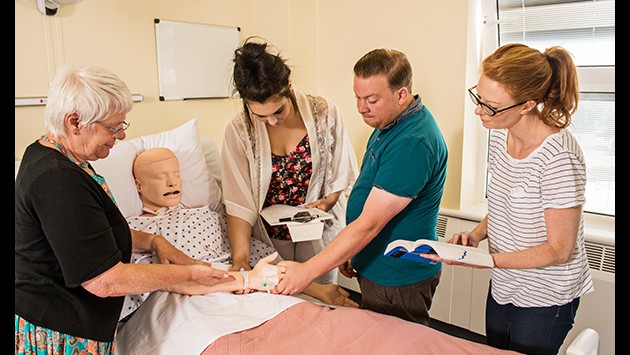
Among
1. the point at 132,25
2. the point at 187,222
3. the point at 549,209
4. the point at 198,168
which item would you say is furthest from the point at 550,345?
the point at 132,25

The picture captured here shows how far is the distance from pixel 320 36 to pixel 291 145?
147 centimetres

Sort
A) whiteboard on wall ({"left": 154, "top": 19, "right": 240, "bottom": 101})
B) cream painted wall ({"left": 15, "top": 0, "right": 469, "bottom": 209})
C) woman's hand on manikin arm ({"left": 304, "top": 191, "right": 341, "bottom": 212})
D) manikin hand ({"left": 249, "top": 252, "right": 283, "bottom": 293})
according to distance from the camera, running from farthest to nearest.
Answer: whiteboard on wall ({"left": 154, "top": 19, "right": 240, "bottom": 101}) → cream painted wall ({"left": 15, "top": 0, "right": 469, "bottom": 209}) → woman's hand on manikin arm ({"left": 304, "top": 191, "right": 341, "bottom": 212}) → manikin hand ({"left": 249, "top": 252, "right": 283, "bottom": 293})

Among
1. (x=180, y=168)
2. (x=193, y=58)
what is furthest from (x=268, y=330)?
(x=193, y=58)

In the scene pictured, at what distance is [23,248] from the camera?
4.30ft

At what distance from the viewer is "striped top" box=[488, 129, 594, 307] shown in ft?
4.50

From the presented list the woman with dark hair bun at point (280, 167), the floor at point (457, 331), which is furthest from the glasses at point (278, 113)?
the floor at point (457, 331)

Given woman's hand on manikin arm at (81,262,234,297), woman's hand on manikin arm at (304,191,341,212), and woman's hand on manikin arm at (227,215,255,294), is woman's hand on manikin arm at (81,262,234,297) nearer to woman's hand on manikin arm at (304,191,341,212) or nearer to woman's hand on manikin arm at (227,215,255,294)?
woman's hand on manikin arm at (227,215,255,294)

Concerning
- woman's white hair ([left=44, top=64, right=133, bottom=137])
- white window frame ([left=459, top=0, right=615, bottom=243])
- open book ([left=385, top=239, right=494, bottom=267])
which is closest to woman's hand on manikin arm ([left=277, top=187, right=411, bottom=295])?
open book ([left=385, top=239, right=494, bottom=267])

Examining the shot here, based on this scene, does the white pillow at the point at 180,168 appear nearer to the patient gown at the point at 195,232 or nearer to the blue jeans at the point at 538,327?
the patient gown at the point at 195,232

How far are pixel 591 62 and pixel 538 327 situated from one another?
157 cm

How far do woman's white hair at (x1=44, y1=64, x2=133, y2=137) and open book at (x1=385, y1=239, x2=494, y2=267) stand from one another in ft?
2.97

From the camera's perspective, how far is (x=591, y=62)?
2.49 metres

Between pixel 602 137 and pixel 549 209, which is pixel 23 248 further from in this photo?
pixel 602 137
